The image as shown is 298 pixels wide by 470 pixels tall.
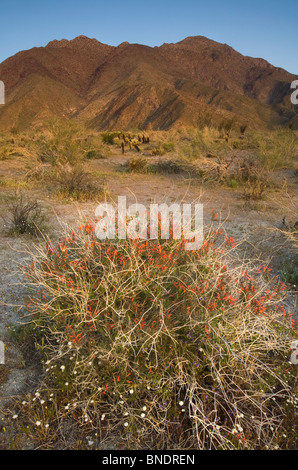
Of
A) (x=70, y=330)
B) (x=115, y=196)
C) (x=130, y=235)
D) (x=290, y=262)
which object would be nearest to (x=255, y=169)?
(x=115, y=196)

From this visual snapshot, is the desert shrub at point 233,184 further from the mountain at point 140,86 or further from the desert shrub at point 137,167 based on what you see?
the mountain at point 140,86

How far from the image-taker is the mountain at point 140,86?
6116 centimetres

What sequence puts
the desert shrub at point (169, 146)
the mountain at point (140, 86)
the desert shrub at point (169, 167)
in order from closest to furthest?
the desert shrub at point (169, 167), the desert shrub at point (169, 146), the mountain at point (140, 86)

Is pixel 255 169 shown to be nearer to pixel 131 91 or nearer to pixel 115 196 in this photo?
pixel 115 196

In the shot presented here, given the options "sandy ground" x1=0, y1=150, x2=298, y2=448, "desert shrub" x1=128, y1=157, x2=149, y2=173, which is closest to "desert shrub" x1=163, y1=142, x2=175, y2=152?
"sandy ground" x1=0, y1=150, x2=298, y2=448

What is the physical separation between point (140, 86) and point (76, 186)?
71.4 meters

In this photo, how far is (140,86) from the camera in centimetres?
7138

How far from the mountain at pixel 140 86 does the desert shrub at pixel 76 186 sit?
22.1 metres

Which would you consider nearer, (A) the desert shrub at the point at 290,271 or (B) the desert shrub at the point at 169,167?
(A) the desert shrub at the point at 290,271

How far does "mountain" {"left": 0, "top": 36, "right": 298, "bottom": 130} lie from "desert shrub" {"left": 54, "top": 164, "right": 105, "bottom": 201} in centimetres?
2209

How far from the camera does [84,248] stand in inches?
112

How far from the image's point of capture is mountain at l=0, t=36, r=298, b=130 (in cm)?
6116

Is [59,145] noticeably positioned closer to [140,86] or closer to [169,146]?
[169,146]

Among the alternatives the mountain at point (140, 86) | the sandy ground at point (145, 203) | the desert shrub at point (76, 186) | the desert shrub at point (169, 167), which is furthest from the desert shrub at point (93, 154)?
the mountain at point (140, 86)
